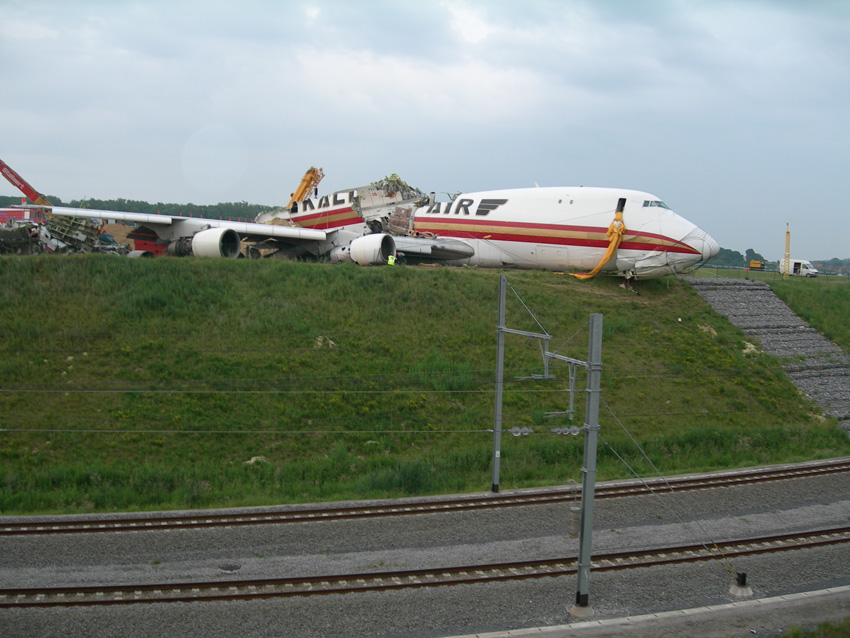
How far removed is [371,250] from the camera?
2914 centimetres

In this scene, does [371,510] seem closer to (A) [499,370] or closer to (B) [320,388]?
(A) [499,370]

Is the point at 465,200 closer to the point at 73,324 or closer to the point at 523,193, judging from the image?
the point at 523,193

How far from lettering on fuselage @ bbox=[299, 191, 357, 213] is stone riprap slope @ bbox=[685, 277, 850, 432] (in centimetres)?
1681

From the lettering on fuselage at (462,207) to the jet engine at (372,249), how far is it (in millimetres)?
3542

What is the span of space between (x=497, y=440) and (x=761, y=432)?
426 inches

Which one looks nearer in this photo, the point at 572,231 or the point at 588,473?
the point at 588,473

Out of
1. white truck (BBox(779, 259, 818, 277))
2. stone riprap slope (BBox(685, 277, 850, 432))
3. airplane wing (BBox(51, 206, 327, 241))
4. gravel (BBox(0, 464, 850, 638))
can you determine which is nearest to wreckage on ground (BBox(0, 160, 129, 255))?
airplane wing (BBox(51, 206, 327, 241))

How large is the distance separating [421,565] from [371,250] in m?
18.9

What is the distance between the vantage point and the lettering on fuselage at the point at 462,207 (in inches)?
1206

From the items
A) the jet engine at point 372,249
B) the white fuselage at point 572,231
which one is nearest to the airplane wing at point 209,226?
the jet engine at point 372,249

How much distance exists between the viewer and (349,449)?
61.0 ft

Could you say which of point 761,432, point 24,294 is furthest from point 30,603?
point 761,432

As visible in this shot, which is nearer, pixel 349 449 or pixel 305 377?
pixel 349 449

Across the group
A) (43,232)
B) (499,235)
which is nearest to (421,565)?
(499,235)
